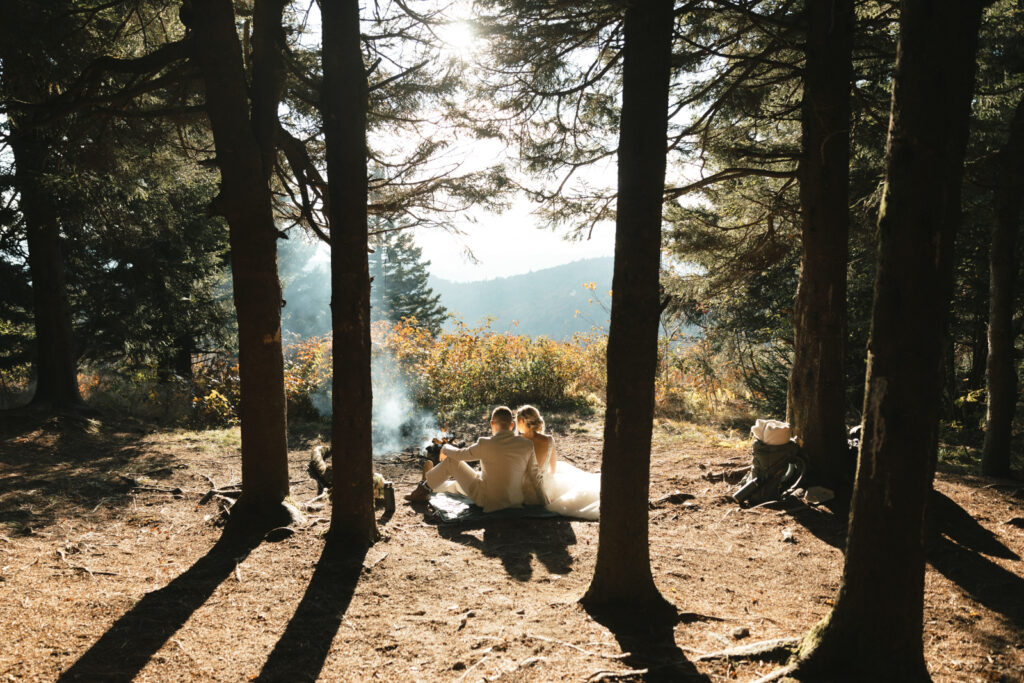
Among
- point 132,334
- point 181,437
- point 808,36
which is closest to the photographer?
point 808,36

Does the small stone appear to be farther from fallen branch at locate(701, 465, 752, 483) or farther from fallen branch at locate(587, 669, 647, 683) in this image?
fallen branch at locate(701, 465, 752, 483)

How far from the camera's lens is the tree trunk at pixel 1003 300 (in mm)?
6703

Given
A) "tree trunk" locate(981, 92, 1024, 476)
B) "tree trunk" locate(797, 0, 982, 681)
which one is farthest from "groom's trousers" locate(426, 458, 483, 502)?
"tree trunk" locate(981, 92, 1024, 476)

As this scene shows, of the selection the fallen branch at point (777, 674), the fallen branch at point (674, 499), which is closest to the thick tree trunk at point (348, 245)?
the fallen branch at point (777, 674)

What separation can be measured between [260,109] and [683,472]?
254 inches

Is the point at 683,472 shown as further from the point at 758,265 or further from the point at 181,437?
the point at 181,437

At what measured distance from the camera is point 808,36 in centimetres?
585

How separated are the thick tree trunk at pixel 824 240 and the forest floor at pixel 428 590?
0.94 m

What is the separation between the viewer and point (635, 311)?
3.40 metres

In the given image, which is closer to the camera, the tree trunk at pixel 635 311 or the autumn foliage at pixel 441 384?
the tree trunk at pixel 635 311

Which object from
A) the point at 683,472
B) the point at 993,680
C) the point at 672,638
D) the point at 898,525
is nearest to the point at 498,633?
the point at 672,638

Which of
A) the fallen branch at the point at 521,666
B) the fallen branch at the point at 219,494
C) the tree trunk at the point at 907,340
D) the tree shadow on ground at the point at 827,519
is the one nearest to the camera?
the tree trunk at the point at 907,340

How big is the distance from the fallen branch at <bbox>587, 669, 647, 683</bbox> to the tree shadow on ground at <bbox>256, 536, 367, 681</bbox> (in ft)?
4.76

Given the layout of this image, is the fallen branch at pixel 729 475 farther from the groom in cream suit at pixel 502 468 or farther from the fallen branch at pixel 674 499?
the groom in cream suit at pixel 502 468
